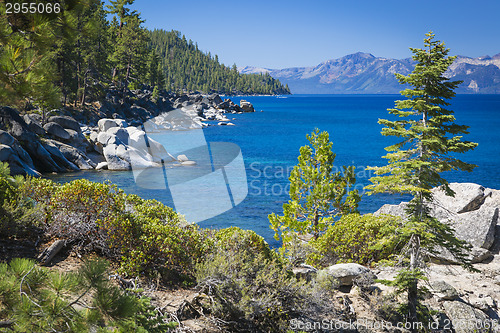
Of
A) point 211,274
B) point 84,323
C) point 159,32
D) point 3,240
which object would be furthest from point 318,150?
point 159,32

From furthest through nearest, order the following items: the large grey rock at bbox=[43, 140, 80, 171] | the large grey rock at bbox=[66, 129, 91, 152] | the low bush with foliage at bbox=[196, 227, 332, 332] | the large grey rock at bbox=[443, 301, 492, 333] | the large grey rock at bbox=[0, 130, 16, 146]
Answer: the large grey rock at bbox=[66, 129, 91, 152]
the large grey rock at bbox=[43, 140, 80, 171]
the large grey rock at bbox=[0, 130, 16, 146]
the large grey rock at bbox=[443, 301, 492, 333]
the low bush with foliage at bbox=[196, 227, 332, 332]

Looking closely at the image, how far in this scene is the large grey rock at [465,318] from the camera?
841 centimetres

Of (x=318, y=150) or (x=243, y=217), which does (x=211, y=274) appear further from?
(x=243, y=217)

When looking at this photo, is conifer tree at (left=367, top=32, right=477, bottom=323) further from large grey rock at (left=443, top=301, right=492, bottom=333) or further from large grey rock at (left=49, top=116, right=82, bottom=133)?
large grey rock at (left=49, top=116, right=82, bottom=133)

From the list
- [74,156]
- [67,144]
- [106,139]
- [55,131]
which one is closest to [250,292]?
[74,156]

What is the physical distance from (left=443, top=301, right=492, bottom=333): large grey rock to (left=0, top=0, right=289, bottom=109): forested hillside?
32.0 ft

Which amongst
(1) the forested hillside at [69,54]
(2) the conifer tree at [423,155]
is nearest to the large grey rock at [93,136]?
(1) the forested hillside at [69,54]

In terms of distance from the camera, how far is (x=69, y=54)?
41000 mm

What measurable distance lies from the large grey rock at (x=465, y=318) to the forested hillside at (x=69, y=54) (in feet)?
32.0

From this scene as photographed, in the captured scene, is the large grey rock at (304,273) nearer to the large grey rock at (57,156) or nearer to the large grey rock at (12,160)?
the large grey rock at (12,160)

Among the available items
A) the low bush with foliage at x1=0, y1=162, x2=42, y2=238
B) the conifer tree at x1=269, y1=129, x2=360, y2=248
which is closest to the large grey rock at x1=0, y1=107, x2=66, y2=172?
the conifer tree at x1=269, y1=129, x2=360, y2=248

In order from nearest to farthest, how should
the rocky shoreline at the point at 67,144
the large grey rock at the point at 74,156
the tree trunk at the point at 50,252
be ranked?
the tree trunk at the point at 50,252 < the rocky shoreline at the point at 67,144 < the large grey rock at the point at 74,156

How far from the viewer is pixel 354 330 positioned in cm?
733

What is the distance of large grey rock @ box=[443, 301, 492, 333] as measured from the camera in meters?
8.41
